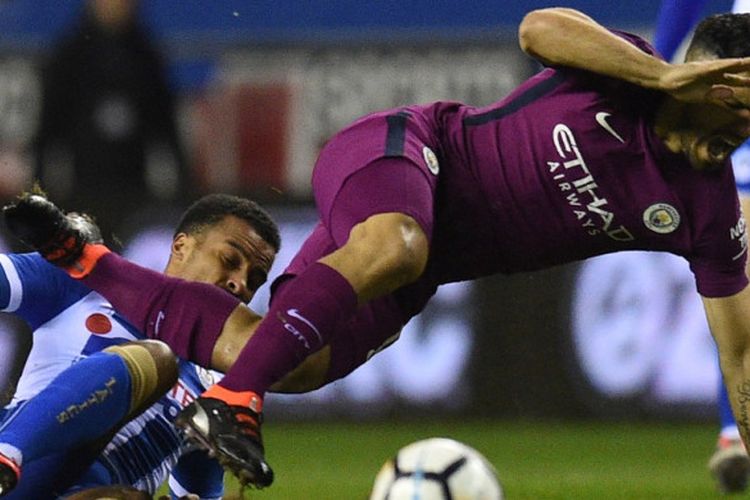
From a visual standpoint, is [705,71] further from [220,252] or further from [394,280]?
[220,252]

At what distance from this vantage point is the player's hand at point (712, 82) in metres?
4.88

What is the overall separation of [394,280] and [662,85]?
0.84 m

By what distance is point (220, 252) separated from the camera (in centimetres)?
559

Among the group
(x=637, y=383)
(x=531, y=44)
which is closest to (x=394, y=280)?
(x=531, y=44)

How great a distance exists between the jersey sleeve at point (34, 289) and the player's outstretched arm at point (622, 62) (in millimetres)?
1391

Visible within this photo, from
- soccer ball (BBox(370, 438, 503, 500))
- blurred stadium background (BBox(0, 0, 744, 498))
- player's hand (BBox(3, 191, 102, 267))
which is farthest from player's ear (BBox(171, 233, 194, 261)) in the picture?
blurred stadium background (BBox(0, 0, 744, 498))

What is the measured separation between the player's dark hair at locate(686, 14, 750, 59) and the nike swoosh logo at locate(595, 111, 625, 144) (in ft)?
0.93

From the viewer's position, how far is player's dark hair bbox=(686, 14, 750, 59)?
510cm

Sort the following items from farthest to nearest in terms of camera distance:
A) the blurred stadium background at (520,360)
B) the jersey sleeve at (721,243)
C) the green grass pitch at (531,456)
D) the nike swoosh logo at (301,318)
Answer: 1. the blurred stadium background at (520,360)
2. the green grass pitch at (531,456)
3. the jersey sleeve at (721,243)
4. the nike swoosh logo at (301,318)

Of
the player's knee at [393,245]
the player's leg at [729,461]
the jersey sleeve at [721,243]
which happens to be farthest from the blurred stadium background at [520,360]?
the player's knee at [393,245]

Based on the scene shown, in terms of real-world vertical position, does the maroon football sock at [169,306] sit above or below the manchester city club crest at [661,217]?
below

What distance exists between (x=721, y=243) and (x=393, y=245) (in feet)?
3.49

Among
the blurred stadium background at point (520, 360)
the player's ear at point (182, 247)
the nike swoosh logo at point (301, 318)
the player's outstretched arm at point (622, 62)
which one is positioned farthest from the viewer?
the blurred stadium background at point (520, 360)

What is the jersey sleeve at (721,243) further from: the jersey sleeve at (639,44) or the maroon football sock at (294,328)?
the maroon football sock at (294,328)
